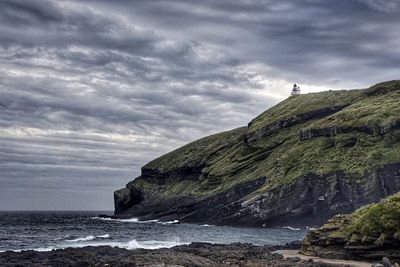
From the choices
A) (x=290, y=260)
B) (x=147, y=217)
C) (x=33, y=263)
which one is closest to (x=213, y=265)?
(x=290, y=260)

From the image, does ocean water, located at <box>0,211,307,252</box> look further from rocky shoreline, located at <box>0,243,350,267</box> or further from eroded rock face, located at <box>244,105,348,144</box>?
eroded rock face, located at <box>244,105,348,144</box>

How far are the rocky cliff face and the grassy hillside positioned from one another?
26 cm

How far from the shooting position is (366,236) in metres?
40.5

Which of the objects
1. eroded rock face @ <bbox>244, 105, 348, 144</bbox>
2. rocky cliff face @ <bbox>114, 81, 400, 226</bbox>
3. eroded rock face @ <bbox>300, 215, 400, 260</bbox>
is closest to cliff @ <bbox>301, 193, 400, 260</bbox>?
eroded rock face @ <bbox>300, 215, 400, 260</bbox>

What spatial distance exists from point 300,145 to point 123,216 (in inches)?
2960

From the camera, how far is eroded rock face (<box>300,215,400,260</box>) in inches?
1567

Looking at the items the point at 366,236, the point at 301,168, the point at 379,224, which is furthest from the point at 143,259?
the point at 301,168

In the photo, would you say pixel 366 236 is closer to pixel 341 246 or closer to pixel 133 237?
pixel 341 246

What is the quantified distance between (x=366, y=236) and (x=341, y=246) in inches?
152

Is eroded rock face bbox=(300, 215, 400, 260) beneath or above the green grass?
beneath

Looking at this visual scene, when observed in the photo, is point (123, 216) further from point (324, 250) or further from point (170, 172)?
point (324, 250)

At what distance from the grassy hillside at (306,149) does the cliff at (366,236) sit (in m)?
63.3

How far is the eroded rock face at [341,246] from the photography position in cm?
3981

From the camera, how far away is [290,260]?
40.2 metres
